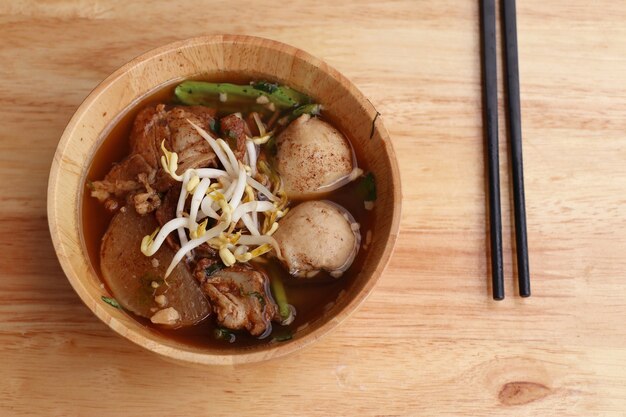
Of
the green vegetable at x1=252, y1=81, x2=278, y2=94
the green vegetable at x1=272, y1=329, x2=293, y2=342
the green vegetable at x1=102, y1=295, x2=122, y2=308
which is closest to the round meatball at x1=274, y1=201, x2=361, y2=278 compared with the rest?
the green vegetable at x1=272, y1=329, x2=293, y2=342

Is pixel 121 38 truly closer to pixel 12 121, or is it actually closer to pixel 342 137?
pixel 12 121

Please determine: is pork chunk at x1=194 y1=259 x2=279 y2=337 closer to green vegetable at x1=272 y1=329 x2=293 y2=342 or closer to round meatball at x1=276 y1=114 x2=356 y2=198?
green vegetable at x1=272 y1=329 x2=293 y2=342

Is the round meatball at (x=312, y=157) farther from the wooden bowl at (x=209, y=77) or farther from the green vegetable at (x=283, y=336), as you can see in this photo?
the green vegetable at (x=283, y=336)

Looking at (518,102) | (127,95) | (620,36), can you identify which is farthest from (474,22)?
(127,95)

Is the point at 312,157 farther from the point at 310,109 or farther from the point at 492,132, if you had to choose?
the point at 492,132

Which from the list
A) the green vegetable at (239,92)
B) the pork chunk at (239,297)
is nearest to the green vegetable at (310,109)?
the green vegetable at (239,92)

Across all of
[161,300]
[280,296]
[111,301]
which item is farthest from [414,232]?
[111,301]
